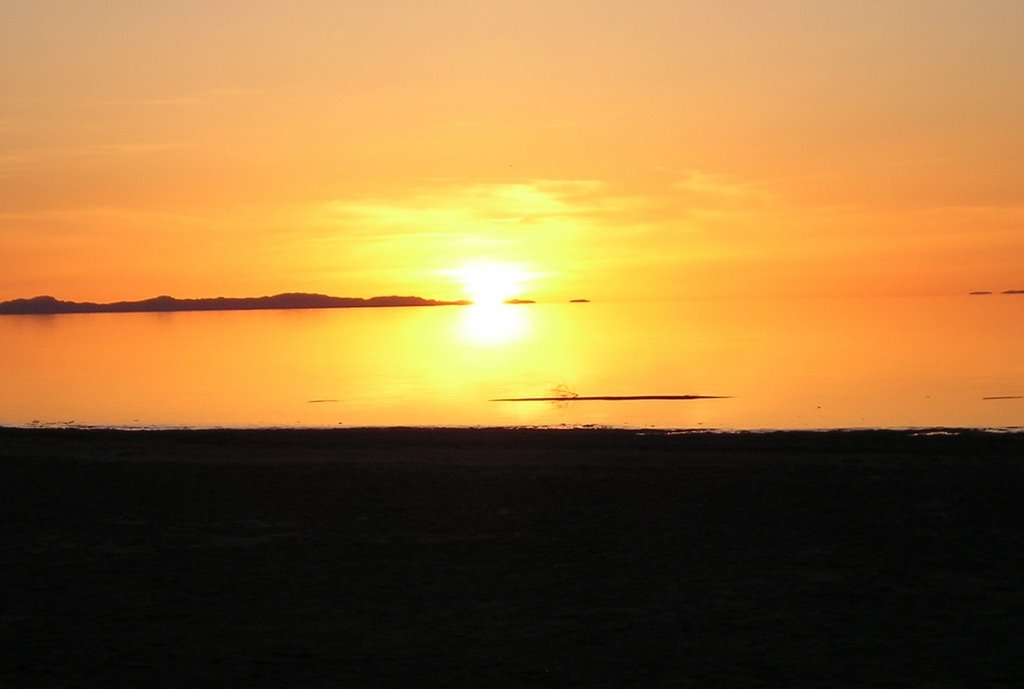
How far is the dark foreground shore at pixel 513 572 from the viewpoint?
27.8 ft

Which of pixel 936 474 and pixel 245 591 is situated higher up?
pixel 936 474

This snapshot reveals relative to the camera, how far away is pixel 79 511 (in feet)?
48.0

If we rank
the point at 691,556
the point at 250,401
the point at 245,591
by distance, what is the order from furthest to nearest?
1. the point at 250,401
2. the point at 691,556
3. the point at 245,591

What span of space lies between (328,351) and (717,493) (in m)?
63.3

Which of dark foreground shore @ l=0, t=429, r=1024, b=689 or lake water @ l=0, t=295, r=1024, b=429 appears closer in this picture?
dark foreground shore @ l=0, t=429, r=1024, b=689

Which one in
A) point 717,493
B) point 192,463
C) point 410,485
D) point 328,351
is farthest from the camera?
point 328,351

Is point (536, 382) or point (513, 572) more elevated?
point (536, 382)

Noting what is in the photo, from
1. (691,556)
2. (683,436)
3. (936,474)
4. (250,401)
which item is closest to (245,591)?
(691,556)

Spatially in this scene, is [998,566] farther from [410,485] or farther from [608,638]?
[410,485]

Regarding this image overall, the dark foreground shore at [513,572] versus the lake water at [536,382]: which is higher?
the lake water at [536,382]

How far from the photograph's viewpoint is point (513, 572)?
11383 mm

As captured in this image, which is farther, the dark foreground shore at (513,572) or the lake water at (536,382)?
the lake water at (536,382)

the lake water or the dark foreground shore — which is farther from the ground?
the lake water

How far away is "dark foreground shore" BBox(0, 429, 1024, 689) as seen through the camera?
27.8 ft
